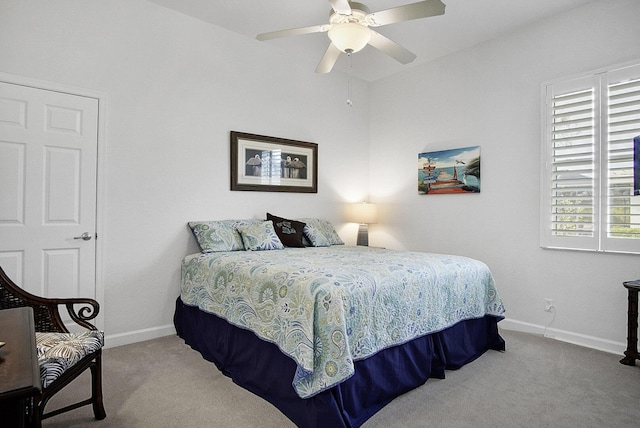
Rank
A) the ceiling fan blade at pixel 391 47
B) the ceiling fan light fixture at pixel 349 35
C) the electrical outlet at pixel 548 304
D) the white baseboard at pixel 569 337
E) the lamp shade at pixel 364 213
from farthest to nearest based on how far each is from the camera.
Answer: the lamp shade at pixel 364 213 < the electrical outlet at pixel 548 304 < the white baseboard at pixel 569 337 < the ceiling fan blade at pixel 391 47 < the ceiling fan light fixture at pixel 349 35

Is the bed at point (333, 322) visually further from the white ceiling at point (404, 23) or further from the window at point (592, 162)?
the white ceiling at point (404, 23)

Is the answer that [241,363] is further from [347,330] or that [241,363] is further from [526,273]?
[526,273]

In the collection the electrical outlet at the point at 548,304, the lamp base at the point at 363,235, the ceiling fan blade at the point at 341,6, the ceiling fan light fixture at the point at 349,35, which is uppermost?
the ceiling fan blade at the point at 341,6

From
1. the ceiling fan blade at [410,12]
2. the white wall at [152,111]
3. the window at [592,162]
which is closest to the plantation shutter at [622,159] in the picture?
the window at [592,162]

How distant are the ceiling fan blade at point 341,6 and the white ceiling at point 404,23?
97cm

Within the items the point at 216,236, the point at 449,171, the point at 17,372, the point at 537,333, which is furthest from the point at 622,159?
the point at 17,372

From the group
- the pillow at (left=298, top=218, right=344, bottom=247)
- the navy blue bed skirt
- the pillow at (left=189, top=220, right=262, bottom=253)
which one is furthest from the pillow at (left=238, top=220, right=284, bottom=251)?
the navy blue bed skirt

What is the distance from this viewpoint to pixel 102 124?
311 centimetres

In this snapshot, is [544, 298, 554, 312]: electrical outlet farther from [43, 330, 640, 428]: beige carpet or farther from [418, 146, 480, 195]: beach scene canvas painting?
[418, 146, 480, 195]: beach scene canvas painting

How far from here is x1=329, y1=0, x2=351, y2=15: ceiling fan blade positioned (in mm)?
2327

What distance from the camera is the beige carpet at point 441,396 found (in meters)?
2.03

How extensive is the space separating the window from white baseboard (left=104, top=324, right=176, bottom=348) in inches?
141

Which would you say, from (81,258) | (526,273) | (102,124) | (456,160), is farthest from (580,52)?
(81,258)

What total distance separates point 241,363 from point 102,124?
2238 mm
